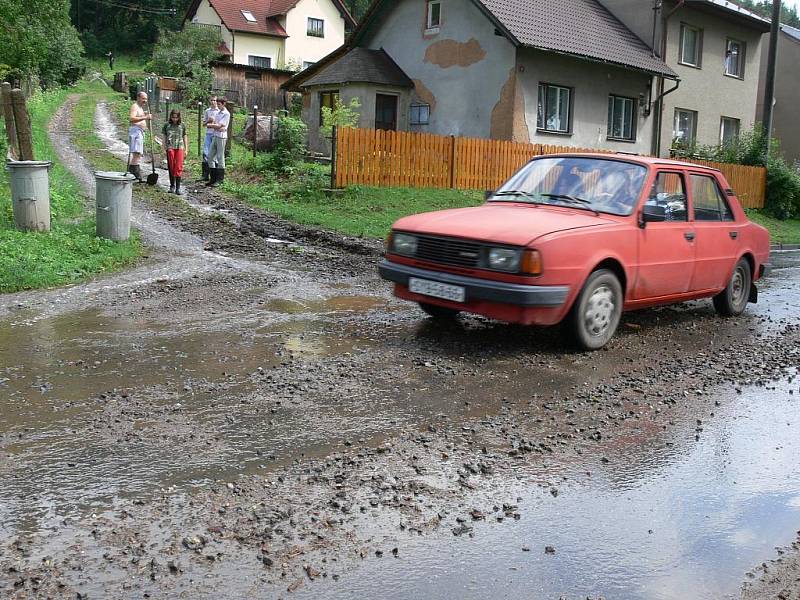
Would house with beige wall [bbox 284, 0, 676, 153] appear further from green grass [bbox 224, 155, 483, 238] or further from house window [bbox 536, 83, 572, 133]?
green grass [bbox 224, 155, 483, 238]

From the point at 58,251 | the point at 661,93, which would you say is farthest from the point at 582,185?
the point at 661,93

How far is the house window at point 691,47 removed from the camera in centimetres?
2836

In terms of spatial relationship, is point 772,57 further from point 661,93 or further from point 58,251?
point 58,251

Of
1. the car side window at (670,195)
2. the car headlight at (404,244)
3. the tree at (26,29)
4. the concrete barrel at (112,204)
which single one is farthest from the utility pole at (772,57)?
the tree at (26,29)

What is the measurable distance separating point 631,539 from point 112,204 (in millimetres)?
8960

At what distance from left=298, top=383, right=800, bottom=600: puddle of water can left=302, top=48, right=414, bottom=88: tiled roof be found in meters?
22.8

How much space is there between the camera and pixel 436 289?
6926mm

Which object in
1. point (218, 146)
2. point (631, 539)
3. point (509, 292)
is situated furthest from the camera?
point (218, 146)

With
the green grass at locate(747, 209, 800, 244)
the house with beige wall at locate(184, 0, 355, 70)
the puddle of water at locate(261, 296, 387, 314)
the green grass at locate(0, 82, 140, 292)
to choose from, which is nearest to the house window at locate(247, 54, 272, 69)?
the house with beige wall at locate(184, 0, 355, 70)

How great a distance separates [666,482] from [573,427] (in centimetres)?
84

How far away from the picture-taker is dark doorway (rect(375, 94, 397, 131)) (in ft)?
88.3

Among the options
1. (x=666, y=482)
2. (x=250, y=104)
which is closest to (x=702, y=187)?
(x=666, y=482)

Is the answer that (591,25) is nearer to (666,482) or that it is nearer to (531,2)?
(531,2)

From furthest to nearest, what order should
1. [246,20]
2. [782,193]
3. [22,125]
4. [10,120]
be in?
[246,20] < [782,193] < [10,120] < [22,125]
